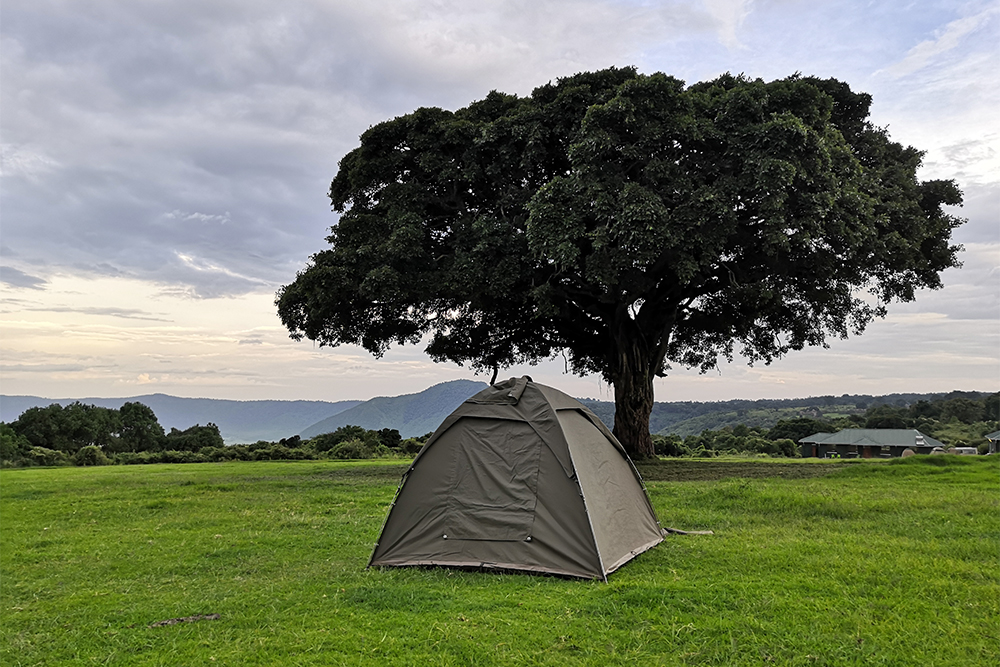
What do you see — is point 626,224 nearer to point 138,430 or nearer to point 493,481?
point 493,481

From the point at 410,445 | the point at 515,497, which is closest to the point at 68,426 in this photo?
the point at 410,445

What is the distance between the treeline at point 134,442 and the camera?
96.8 feet

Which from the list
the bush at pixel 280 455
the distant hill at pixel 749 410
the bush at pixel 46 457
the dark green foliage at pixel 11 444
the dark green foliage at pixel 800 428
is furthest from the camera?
the distant hill at pixel 749 410

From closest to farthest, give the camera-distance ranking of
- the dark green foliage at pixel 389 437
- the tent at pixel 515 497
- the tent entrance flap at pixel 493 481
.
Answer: the tent at pixel 515 497
the tent entrance flap at pixel 493 481
the dark green foliage at pixel 389 437

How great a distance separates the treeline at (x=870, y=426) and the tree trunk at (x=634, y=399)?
968cm

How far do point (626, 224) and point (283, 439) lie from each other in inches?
983

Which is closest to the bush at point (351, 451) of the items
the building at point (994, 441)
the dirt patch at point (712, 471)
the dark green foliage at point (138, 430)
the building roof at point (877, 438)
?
the dark green foliage at point (138, 430)

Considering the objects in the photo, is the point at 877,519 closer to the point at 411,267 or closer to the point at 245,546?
the point at 245,546

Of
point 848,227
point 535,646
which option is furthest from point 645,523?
point 848,227

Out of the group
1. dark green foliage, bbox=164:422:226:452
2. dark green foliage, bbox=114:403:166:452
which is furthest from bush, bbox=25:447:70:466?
dark green foliage, bbox=114:403:166:452

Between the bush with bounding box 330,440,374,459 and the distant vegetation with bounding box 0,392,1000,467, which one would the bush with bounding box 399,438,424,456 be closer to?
the distant vegetation with bounding box 0,392,1000,467

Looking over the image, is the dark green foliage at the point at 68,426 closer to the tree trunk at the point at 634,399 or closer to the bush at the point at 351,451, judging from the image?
the bush at the point at 351,451

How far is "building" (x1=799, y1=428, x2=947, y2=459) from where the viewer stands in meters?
38.8

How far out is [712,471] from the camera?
20.1m
